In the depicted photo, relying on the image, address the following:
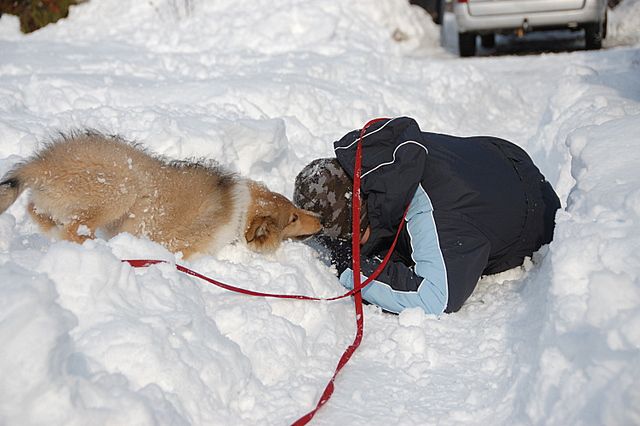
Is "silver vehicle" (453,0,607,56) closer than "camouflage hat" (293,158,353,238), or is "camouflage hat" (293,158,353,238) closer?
"camouflage hat" (293,158,353,238)

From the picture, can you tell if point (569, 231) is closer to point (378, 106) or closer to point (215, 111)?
point (215, 111)

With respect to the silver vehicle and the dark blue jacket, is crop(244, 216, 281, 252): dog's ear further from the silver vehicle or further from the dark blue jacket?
the silver vehicle

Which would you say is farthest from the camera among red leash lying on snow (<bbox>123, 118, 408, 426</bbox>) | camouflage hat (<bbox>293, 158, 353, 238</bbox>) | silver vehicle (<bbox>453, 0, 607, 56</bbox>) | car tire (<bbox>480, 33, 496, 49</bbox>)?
car tire (<bbox>480, 33, 496, 49</bbox>)

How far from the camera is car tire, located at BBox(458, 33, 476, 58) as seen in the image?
1189 cm

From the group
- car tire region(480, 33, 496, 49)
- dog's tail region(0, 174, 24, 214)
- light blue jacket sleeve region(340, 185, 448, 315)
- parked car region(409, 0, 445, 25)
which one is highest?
dog's tail region(0, 174, 24, 214)

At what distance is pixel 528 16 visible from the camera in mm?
11281

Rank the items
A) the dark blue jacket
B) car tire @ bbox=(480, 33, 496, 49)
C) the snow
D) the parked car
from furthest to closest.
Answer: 1. the parked car
2. car tire @ bbox=(480, 33, 496, 49)
3. the dark blue jacket
4. the snow

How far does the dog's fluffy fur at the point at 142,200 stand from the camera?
4.13 meters

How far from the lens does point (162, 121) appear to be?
557cm

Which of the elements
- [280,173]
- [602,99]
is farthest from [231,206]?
[602,99]

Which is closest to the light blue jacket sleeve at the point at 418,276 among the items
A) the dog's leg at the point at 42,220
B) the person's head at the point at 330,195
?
the person's head at the point at 330,195

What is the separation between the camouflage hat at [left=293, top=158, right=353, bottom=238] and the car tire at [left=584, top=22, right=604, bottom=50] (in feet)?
28.9

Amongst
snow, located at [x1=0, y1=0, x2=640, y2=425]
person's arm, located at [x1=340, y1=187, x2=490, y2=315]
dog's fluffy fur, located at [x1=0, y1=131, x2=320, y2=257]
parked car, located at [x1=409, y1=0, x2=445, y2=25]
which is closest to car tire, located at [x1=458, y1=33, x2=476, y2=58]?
parked car, located at [x1=409, y1=0, x2=445, y2=25]

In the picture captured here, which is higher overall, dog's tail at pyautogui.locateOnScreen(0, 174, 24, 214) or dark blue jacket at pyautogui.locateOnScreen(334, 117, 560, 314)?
dog's tail at pyautogui.locateOnScreen(0, 174, 24, 214)
